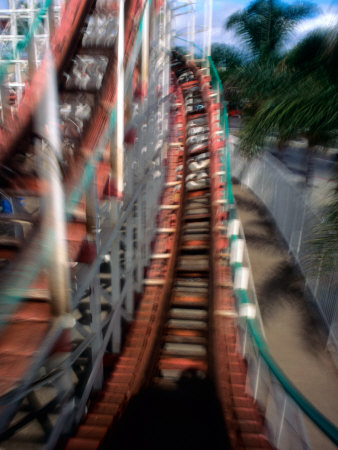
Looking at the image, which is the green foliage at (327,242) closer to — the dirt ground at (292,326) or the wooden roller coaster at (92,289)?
the wooden roller coaster at (92,289)

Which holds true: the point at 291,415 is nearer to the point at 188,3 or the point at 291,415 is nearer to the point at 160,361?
the point at 160,361

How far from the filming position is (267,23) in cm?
1284

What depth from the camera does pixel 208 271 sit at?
5.26 meters

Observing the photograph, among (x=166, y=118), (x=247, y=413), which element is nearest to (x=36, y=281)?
(x=247, y=413)

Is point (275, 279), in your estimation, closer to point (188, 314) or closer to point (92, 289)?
point (188, 314)

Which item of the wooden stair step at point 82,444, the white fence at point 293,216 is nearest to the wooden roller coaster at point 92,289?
the wooden stair step at point 82,444

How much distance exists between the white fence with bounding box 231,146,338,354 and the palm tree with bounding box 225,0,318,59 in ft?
12.9

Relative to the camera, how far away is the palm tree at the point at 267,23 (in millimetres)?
12539

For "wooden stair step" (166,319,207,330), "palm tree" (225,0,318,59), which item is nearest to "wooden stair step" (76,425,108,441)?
"wooden stair step" (166,319,207,330)

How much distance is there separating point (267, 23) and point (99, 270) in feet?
40.9

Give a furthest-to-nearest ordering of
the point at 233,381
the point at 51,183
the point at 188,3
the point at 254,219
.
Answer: the point at 254,219
the point at 188,3
the point at 233,381
the point at 51,183

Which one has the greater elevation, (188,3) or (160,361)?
(188,3)

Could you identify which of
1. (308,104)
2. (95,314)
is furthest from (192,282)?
A: (308,104)

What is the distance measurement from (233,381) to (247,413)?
396 mm
